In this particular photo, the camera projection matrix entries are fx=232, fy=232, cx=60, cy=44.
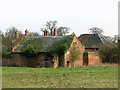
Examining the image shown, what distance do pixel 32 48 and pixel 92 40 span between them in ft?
62.5

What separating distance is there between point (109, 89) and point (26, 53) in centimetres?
3538

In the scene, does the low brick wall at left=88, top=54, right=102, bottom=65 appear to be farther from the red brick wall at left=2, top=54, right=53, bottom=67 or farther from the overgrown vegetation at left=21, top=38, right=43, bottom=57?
the overgrown vegetation at left=21, top=38, right=43, bottom=57

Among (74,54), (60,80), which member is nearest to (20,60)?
(74,54)

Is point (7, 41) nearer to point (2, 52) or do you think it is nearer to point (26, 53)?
point (2, 52)

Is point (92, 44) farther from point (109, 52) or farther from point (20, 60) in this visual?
point (20, 60)

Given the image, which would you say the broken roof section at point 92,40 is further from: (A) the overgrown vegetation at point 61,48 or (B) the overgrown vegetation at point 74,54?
(A) the overgrown vegetation at point 61,48

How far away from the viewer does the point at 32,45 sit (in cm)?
4969

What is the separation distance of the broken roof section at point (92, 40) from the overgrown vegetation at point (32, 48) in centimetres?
1430

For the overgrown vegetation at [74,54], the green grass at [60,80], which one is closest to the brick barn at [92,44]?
the overgrown vegetation at [74,54]

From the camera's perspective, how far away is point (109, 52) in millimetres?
48500

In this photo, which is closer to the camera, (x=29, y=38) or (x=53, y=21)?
(x=29, y=38)

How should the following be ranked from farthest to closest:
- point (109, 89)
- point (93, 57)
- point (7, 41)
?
point (7, 41), point (93, 57), point (109, 89)

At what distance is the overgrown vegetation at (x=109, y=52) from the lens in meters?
47.5

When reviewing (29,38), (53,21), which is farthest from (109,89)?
(53,21)
